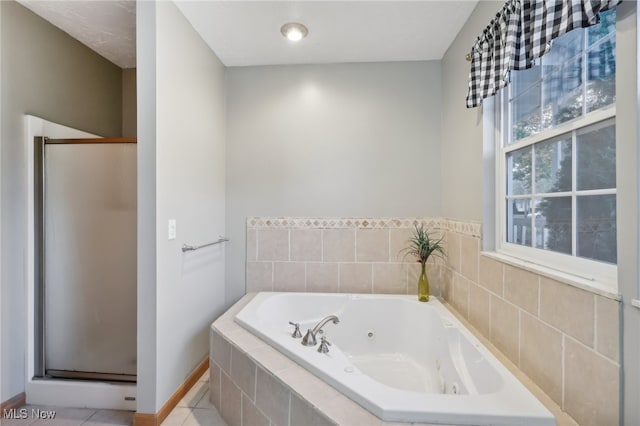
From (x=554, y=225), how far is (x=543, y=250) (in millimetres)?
131

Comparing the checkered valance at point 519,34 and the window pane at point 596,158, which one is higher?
the checkered valance at point 519,34

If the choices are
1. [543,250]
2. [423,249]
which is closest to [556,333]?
[543,250]

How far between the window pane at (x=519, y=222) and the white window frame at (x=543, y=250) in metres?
0.03

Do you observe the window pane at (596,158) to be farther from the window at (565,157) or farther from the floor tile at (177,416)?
the floor tile at (177,416)

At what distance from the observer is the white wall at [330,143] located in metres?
2.49

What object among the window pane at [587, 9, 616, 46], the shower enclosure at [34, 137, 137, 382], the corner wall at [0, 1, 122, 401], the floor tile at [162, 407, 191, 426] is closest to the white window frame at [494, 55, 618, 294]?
the window pane at [587, 9, 616, 46]

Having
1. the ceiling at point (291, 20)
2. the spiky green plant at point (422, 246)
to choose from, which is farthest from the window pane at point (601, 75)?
the spiky green plant at point (422, 246)

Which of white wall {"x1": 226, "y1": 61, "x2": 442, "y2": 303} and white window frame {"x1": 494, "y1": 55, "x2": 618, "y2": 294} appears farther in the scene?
white wall {"x1": 226, "y1": 61, "x2": 442, "y2": 303}

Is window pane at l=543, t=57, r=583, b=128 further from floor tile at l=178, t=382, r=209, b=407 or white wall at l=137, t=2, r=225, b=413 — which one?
floor tile at l=178, t=382, r=209, b=407

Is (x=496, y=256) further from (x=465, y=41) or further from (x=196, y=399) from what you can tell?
(x=196, y=399)

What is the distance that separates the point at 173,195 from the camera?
179 cm

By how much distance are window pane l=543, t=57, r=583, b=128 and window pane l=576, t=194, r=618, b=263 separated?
347 millimetres

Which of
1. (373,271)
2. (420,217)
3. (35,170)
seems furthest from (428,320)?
(35,170)

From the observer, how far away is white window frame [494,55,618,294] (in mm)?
1002
